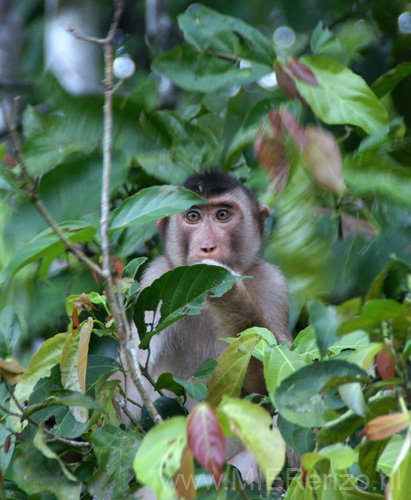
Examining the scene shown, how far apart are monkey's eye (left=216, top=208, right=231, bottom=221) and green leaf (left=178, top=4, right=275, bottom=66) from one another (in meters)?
1.16

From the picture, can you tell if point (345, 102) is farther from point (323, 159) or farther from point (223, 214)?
point (223, 214)

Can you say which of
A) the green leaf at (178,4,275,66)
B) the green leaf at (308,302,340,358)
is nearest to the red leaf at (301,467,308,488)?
the green leaf at (308,302,340,358)

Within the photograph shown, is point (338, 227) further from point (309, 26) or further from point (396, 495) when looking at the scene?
point (309, 26)

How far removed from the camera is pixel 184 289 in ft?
6.77

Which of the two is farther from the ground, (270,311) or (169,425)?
(169,425)

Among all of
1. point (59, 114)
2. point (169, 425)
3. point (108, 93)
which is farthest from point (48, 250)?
point (59, 114)

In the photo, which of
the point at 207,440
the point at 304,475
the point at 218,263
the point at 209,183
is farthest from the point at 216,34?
the point at 207,440

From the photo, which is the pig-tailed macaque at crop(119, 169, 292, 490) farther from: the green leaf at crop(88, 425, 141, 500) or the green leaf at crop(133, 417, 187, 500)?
the green leaf at crop(133, 417, 187, 500)

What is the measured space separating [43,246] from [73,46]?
2.65 m

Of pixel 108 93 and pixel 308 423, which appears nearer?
pixel 308 423

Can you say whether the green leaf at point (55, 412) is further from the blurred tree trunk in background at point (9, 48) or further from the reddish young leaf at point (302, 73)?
the blurred tree trunk in background at point (9, 48)

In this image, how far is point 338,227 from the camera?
8.67 ft

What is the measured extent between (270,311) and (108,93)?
2128 millimetres

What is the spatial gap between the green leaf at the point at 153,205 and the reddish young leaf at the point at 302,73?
0.58 m
